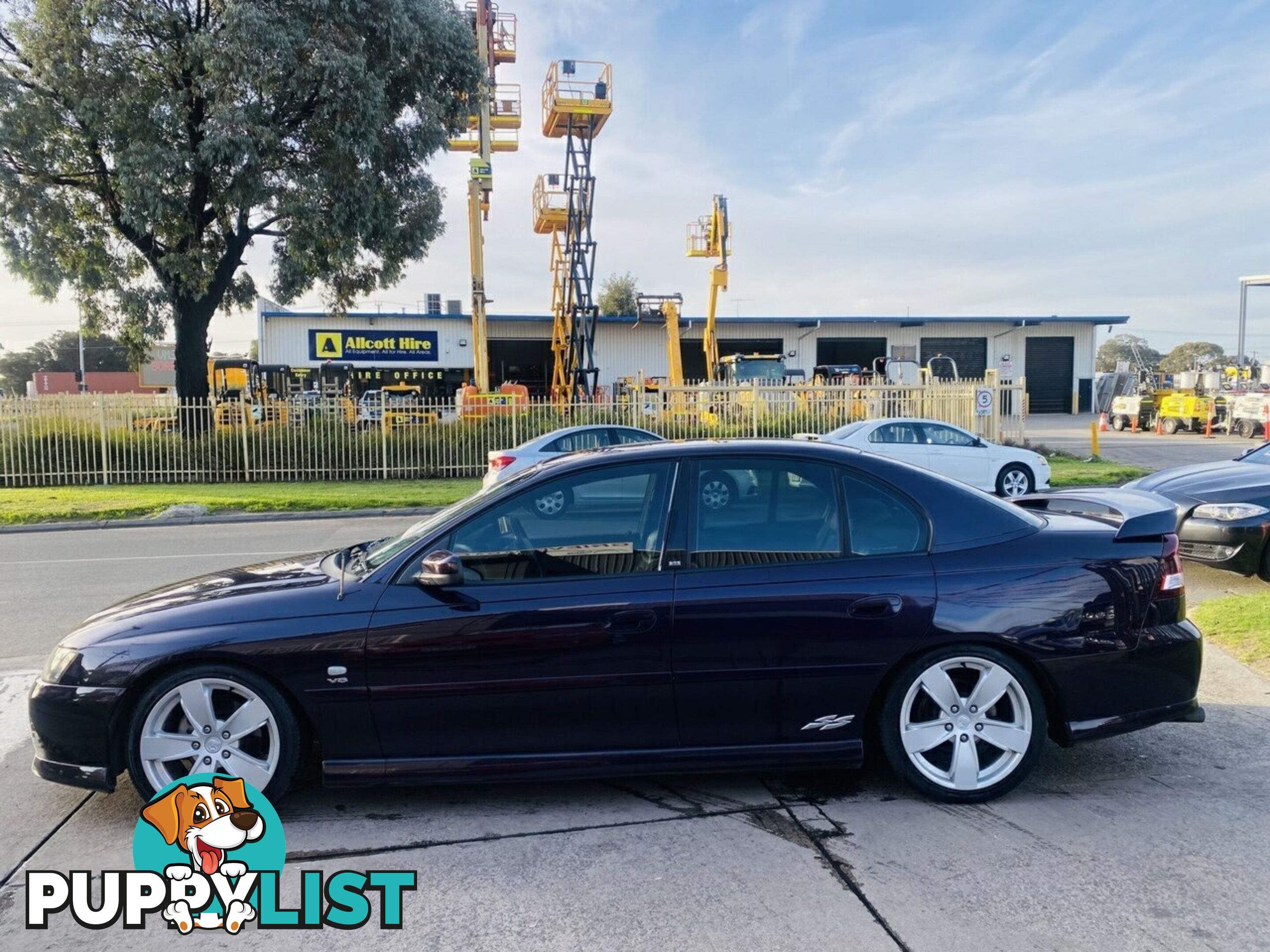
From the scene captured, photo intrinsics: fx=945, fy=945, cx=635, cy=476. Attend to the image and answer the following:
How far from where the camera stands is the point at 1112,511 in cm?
455

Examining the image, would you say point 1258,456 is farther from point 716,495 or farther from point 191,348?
point 191,348

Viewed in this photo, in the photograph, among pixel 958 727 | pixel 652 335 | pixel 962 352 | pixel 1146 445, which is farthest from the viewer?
pixel 962 352

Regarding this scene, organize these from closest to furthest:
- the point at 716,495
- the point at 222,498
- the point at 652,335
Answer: the point at 716,495
the point at 222,498
the point at 652,335

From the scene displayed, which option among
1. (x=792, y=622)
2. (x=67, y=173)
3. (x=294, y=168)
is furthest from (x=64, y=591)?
(x=67, y=173)

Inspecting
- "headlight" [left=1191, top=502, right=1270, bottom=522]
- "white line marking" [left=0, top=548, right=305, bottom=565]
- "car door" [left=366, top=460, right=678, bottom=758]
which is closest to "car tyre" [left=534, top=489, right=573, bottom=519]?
"car door" [left=366, top=460, right=678, bottom=758]

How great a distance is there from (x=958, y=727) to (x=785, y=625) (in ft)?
2.82

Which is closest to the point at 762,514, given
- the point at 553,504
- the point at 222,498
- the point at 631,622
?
the point at 631,622

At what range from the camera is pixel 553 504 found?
13.5 ft

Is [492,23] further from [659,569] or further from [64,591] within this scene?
[659,569]

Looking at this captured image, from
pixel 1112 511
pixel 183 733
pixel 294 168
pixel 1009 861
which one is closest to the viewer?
pixel 1009 861

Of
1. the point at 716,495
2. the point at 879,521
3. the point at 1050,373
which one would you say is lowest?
the point at 879,521

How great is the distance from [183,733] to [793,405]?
1911 centimetres

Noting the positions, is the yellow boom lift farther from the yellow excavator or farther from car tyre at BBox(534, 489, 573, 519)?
car tyre at BBox(534, 489, 573, 519)

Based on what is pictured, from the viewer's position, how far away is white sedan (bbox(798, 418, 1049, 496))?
1569 centimetres
